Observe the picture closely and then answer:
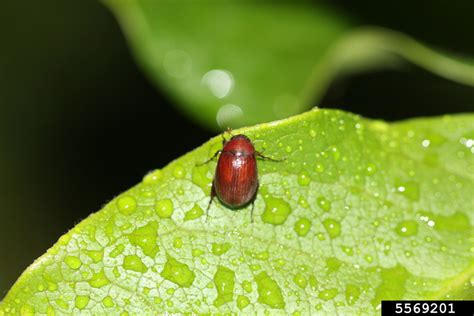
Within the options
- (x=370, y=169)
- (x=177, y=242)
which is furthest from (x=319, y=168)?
(x=177, y=242)

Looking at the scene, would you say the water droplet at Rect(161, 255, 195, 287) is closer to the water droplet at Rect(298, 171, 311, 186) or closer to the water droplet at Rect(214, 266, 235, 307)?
the water droplet at Rect(214, 266, 235, 307)

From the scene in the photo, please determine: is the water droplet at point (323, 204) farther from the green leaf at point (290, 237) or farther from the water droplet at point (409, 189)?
the water droplet at point (409, 189)

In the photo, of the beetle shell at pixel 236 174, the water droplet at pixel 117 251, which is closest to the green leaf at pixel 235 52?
the beetle shell at pixel 236 174

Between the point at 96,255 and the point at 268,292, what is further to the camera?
the point at 268,292

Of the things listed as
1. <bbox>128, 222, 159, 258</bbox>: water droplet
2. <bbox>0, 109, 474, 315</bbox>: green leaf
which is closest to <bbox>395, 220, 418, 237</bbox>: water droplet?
<bbox>0, 109, 474, 315</bbox>: green leaf

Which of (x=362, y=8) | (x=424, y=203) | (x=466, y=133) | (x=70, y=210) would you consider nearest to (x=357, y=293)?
(x=424, y=203)

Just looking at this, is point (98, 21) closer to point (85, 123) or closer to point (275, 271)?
point (85, 123)

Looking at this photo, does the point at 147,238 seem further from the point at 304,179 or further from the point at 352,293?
the point at 352,293

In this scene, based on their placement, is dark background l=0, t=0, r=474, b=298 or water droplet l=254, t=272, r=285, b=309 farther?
dark background l=0, t=0, r=474, b=298
